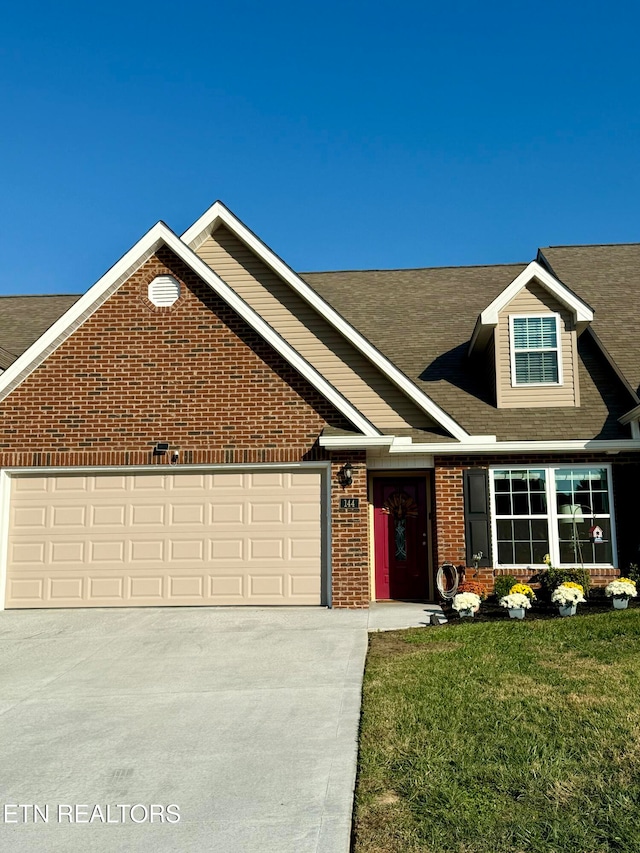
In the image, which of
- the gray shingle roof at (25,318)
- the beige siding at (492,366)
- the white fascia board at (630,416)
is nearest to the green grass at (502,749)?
the white fascia board at (630,416)

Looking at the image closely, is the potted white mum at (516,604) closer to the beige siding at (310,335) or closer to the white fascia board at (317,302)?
the white fascia board at (317,302)

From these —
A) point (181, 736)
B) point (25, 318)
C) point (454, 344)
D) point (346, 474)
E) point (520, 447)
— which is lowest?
point (181, 736)

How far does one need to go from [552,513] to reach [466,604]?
2.72m

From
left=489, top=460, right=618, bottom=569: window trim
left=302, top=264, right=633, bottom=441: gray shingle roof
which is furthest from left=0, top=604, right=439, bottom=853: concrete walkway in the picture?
left=302, top=264, right=633, bottom=441: gray shingle roof

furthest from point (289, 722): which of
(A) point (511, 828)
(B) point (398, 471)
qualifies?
(B) point (398, 471)

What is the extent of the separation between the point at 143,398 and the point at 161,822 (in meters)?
8.80

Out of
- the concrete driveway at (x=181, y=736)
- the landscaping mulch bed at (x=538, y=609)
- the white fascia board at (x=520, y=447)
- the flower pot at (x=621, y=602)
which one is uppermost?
the white fascia board at (x=520, y=447)

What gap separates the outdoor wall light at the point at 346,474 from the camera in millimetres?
11984

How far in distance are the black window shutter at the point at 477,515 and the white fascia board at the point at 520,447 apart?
1.59ft

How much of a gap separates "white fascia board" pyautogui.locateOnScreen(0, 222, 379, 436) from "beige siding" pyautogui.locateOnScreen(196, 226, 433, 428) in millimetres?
1554

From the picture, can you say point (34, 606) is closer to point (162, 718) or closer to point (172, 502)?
point (172, 502)

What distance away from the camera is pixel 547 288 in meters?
13.4

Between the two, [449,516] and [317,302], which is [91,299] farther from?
[449,516]

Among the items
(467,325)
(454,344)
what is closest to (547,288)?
(454,344)
